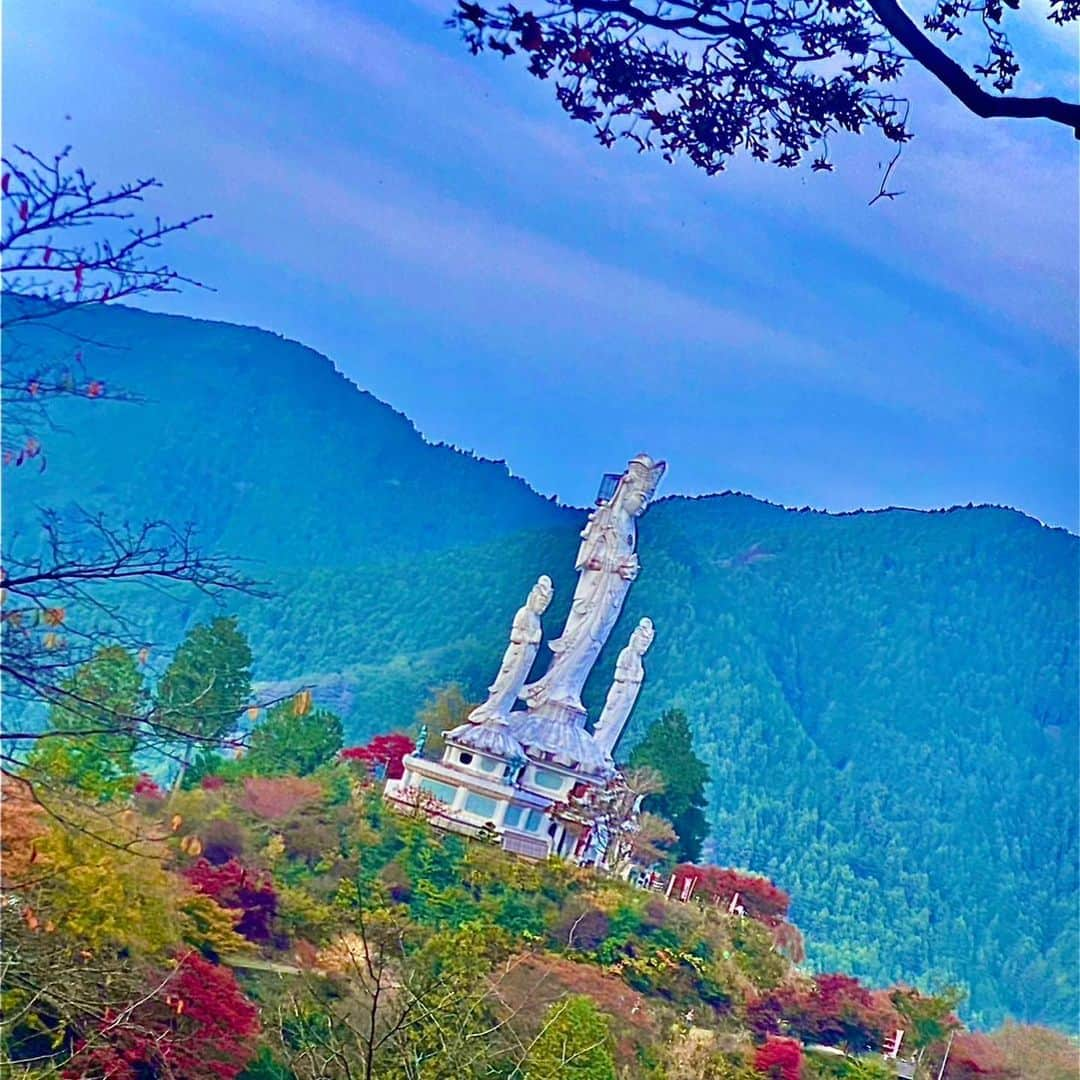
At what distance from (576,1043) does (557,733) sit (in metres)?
1.52

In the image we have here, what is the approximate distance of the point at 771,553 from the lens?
7.04 meters

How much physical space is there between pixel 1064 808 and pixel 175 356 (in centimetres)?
420

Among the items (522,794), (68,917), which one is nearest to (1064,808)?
(522,794)

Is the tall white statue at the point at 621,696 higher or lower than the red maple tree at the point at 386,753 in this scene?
higher

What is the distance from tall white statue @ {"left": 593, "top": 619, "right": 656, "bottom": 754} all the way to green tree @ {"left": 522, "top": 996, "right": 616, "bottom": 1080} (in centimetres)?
125

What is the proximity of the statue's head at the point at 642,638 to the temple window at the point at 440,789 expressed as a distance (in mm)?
923

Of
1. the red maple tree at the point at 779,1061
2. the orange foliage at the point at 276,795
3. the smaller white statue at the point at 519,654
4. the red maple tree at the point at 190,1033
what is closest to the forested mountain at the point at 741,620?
the smaller white statue at the point at 519,654

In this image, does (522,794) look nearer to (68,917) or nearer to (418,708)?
(418,708)

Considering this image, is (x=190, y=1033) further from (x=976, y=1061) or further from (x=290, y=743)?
(x=976, y=1061)

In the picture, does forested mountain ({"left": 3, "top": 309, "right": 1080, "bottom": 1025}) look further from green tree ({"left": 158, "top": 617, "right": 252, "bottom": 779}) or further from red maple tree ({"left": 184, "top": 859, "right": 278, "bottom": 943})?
red maple tree ({"left": 184, "top": 859, "right": 278, "bottom": 943})

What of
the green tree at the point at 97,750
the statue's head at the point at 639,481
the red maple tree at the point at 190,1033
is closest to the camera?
the red maple tree at the point at 190,1033

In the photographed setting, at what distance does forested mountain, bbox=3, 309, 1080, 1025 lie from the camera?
630 cm

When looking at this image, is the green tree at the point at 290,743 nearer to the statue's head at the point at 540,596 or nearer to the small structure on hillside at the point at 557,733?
the small structure on hillside at the point at 557,733

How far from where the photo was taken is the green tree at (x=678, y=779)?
20.1 ft
